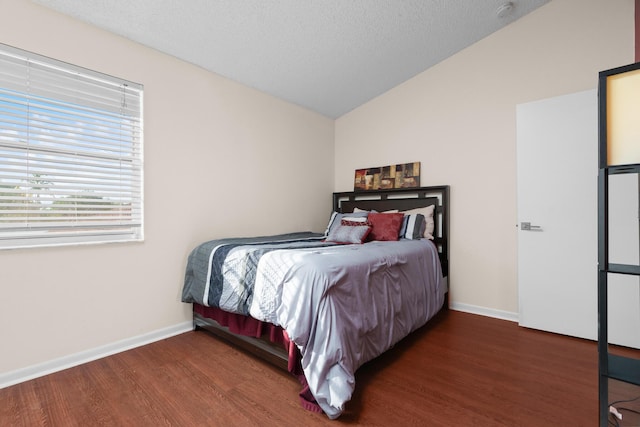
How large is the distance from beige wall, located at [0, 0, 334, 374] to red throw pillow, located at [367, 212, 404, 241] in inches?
42.0

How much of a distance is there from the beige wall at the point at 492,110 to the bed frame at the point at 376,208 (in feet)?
Answer: 0.35

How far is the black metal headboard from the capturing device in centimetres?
313

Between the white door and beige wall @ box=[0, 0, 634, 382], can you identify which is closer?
beige wall @ box=[0, 0, 634, 382]

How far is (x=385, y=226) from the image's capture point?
2.96 metres

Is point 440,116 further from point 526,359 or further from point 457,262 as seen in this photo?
point 526,359

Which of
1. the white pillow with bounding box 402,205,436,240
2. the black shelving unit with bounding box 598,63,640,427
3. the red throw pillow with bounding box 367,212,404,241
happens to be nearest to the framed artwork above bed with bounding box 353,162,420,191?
the white pillow with bounding box 402,205,436,240

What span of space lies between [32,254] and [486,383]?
2811mm

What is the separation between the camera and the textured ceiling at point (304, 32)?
2074mm

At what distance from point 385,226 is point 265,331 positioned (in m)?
1.58

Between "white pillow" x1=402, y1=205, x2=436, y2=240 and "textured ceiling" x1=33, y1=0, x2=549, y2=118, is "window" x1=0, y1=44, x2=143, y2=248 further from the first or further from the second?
"white pillow" x1=402, y1=205, x2=436, y2=240

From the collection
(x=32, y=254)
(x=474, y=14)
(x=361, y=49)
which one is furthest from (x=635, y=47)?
(x=32, y=254)

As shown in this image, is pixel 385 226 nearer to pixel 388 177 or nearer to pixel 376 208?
pixel 376 208

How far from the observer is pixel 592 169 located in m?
2.32

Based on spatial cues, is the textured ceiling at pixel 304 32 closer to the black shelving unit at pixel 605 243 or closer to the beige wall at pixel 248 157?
the beige wall at pixel 248 157
